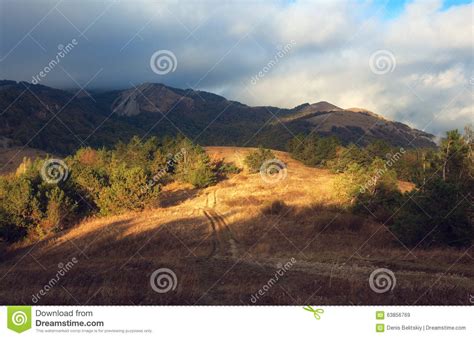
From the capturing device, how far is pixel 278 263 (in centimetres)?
1831

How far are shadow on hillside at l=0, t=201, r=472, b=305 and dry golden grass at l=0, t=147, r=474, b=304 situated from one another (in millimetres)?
54

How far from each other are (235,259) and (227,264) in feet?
4.23

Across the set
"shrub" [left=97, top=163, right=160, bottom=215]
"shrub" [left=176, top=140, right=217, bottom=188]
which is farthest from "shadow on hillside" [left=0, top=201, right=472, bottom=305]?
"shrub" [left=176, top=140, right=217, bottom=188]

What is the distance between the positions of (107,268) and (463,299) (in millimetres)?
13239

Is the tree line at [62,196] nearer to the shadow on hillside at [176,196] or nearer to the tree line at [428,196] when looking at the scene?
the shadow on hillside at [176,196]

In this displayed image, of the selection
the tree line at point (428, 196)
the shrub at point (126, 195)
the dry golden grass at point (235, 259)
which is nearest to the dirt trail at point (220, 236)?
A: the dry golden grass at point (235, 259)

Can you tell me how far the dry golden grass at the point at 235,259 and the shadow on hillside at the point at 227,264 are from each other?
0.05 m

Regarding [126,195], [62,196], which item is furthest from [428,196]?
[62,196]

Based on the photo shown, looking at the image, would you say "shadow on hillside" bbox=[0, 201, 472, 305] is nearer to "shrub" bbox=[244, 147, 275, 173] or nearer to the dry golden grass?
the dry golden grass

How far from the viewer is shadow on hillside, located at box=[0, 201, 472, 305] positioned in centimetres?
1138

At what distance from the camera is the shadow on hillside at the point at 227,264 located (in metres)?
11.4

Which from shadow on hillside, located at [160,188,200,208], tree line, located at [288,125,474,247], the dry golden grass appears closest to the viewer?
the dry golden grass

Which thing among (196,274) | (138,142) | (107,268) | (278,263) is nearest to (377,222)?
(278,263)

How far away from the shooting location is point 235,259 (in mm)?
19375
